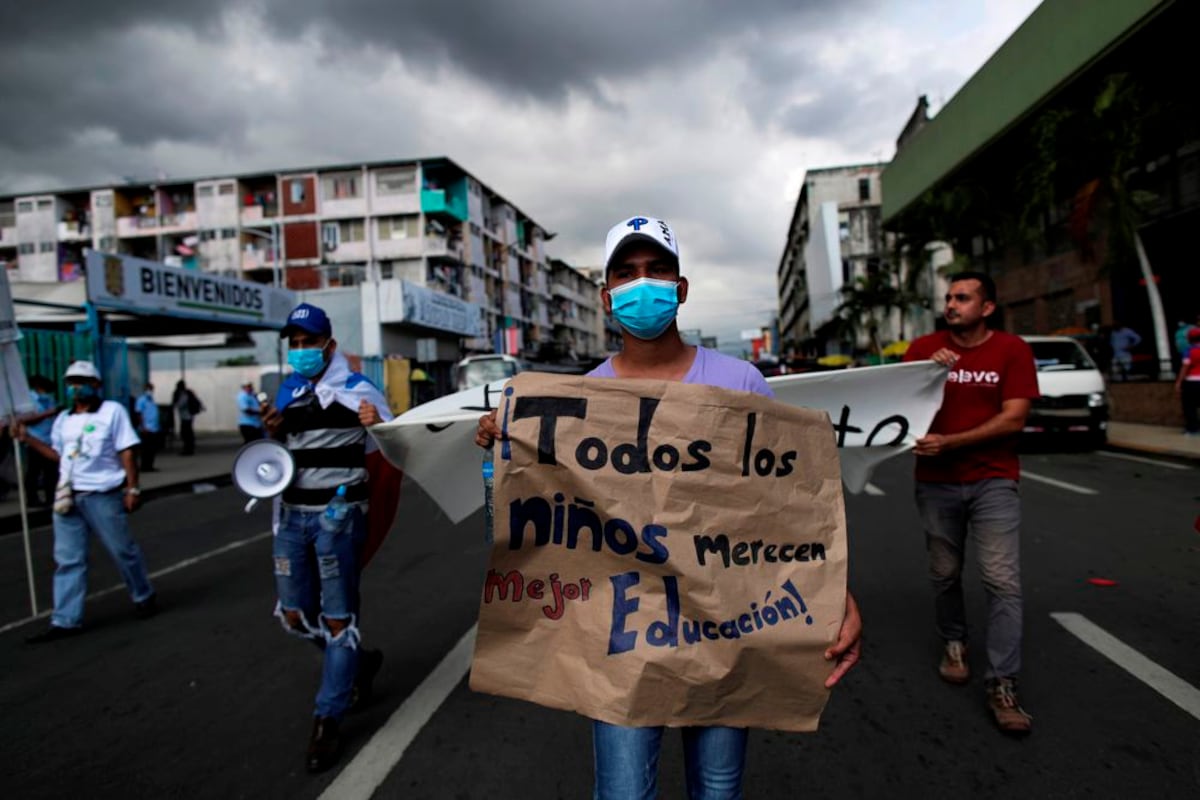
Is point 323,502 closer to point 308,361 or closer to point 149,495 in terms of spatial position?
point 308,361

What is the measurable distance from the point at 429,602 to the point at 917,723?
3361mm

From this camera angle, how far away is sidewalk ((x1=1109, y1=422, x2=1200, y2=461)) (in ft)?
35.4

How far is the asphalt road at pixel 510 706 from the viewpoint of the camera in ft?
8.97

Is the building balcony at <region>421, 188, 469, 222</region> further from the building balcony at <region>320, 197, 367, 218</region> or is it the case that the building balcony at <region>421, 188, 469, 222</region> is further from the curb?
the curb

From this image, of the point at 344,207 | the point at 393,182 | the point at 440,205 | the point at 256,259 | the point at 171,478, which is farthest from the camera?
the point at 256,259

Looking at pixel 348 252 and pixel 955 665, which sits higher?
pixel 348 252

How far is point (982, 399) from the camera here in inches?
131

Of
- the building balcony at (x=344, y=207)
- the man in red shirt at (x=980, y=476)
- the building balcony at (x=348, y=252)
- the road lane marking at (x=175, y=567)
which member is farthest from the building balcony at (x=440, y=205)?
the man in red shirt at (x=980, y=476)

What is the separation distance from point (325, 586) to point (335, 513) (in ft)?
1.06

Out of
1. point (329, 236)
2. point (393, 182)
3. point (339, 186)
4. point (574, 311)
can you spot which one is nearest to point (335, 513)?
point (393, 182)

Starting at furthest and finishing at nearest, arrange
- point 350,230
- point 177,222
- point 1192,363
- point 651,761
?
point 177,222
point 350,230
point 1192,363
point 651,761

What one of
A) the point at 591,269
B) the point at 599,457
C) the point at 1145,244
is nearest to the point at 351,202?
the point at 1145,244

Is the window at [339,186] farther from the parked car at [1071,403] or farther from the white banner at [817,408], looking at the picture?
the white banner at [817,408]

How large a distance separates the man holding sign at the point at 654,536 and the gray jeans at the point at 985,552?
1794mm
